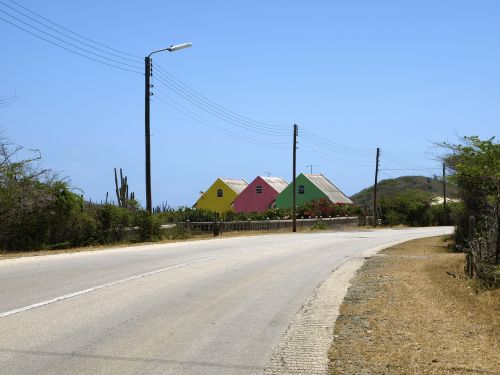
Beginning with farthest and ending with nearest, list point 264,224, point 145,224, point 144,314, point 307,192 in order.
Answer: point 307,192
point 264,224
point 145,224
point 144,314

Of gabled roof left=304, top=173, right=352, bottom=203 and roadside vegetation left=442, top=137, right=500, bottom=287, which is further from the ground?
gabled roof left=304, top=173, right=352, bottom=203

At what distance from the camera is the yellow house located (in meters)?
83.4

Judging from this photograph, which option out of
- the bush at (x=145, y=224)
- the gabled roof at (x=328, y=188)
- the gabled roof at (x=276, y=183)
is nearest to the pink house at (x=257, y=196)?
the gabled roof at (x=276, y=183)

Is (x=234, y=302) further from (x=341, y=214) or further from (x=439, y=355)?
(x=341, y=214)

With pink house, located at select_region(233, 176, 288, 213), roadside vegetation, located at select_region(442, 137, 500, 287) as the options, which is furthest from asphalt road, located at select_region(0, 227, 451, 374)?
pink house, located at select_region(233, 176, 288, 213)

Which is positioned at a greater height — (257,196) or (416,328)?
(257,196)

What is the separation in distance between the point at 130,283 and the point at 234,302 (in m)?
2.79

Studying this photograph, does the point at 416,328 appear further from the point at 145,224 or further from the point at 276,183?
the point at 276,183

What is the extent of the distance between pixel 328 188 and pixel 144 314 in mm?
72012

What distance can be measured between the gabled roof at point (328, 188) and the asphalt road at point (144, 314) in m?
60.7

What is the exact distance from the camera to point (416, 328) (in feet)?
28.6

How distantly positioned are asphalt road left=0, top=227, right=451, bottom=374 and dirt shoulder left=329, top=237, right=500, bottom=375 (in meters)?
0.98

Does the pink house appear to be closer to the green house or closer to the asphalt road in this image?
the green house

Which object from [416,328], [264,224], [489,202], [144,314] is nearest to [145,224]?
[489,202]
